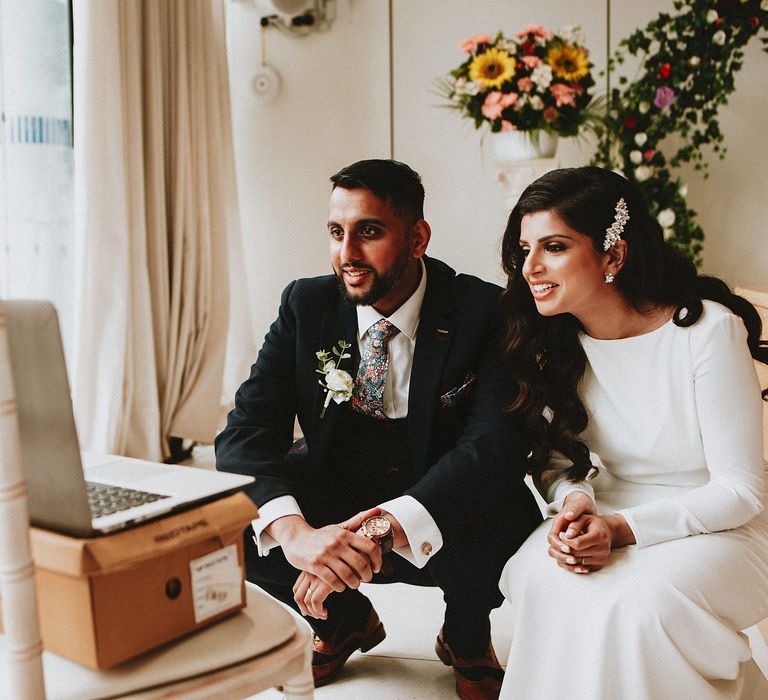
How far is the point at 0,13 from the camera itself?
2.81 m

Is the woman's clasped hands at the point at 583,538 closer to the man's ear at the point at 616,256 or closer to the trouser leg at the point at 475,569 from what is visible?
the trouser leg at the point at 475,569

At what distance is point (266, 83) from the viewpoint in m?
4.12

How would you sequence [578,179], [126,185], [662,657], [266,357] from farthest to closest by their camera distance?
1. [126,185]
2. [266,357]
3. [578,179]
4. [662,657]

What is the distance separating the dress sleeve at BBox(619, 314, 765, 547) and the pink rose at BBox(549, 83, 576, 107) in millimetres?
1990

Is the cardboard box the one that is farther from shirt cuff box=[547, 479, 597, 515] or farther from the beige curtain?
the beige curtain

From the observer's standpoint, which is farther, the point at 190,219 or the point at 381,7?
the point at 381,7

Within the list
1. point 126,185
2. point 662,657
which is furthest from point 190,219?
point 662,657

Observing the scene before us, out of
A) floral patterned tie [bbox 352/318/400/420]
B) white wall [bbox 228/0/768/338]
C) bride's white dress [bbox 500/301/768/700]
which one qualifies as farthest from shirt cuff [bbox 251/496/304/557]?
white wall [bbox 228/0/768/338]

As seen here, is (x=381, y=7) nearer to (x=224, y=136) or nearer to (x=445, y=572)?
(x=224, y=136)

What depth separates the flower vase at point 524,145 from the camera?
11.4 feet

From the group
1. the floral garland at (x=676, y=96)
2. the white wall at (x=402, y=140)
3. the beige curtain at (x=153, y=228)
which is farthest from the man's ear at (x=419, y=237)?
the white wall at (x=402, y=140)

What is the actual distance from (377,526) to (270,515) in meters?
0.23

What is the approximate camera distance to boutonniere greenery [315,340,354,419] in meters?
1.78

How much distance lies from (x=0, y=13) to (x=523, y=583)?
2642mm
